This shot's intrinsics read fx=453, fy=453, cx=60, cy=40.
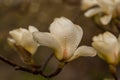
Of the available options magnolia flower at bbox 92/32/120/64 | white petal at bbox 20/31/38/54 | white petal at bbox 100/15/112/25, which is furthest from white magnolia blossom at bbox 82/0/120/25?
white petal at bbox 20/31/38/54

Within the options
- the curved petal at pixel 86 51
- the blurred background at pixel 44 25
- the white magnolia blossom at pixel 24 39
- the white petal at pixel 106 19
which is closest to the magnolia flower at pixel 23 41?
the white magnolia blossom at pixel 24 39

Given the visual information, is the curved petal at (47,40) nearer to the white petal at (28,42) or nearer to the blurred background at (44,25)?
the white petal at (28,42)

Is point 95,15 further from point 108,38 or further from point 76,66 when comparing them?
point 76,66

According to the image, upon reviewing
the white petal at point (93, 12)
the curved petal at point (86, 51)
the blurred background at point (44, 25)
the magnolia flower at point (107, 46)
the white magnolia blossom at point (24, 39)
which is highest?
the white magnolia blossom at point (24, 39)

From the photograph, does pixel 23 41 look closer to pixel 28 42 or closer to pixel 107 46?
pixel 28 42

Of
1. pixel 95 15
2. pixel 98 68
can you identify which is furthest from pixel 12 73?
pixel 95 15

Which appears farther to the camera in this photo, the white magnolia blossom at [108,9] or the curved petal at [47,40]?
the white magnolia blossom at [108,9]
